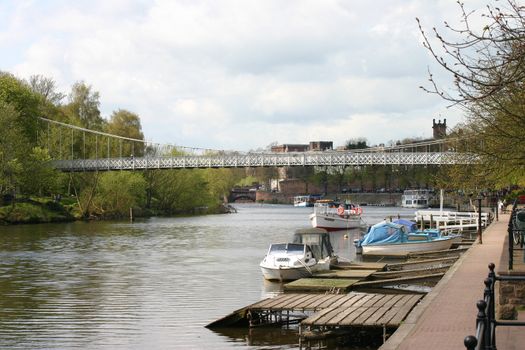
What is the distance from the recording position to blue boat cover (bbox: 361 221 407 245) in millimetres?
46219

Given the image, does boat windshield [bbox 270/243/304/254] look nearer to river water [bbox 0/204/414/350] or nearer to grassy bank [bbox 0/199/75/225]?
river water [bbox 0/204/414/350]

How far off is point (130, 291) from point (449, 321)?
1763 cm

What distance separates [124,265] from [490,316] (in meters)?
33.7

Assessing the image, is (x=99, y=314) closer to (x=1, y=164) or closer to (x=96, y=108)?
(x=1, y=164)

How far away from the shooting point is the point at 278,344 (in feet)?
66.7

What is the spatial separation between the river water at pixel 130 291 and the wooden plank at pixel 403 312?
227 cm

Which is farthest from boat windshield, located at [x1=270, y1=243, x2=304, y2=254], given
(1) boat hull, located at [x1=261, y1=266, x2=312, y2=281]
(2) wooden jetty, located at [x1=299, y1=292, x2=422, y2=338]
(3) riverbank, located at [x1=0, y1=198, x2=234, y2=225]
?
(3) riverbank, located at [x1=0, y1=198, x2=234, y2=225]

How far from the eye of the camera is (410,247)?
4556 centimetres

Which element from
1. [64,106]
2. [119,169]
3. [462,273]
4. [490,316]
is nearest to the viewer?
[490,316]

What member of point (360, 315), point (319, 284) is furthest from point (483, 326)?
point (319, 284)

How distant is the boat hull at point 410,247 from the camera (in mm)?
45562

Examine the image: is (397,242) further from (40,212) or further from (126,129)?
(126,129)

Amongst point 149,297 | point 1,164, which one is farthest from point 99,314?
point 1,164

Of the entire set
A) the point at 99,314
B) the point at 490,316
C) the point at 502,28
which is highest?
the point at 502,28
